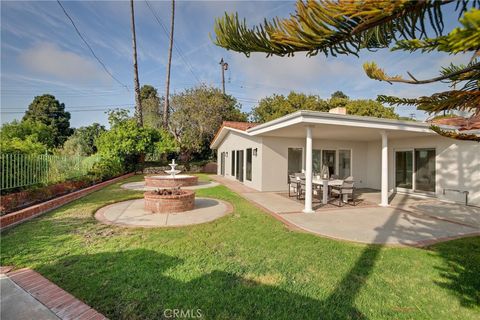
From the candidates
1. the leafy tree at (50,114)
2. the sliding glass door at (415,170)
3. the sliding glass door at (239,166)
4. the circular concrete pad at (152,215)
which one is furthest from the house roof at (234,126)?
the leafy tree at (50,114)

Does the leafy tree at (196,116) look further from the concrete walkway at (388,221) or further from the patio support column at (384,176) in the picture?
the patio support column at (384,176)

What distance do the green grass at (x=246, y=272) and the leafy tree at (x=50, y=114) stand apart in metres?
46.6

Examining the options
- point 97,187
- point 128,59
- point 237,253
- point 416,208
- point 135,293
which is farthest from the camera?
point 128,59

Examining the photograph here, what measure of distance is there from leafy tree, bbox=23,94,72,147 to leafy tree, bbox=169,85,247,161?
2753 cm

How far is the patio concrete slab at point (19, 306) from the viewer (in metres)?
3.15

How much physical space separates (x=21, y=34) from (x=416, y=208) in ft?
57.6

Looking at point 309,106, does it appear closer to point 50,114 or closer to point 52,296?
point 52,296

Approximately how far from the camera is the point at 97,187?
547 inches

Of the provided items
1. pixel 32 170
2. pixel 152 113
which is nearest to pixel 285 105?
pixel 152 113

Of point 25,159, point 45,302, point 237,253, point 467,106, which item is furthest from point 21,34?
point 467,106

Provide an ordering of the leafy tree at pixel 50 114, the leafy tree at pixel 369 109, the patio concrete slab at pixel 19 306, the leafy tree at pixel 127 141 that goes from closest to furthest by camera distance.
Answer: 1. the patio concrete slab at pixel 19 306
2. the leafy tree at pixel 127 141
3. the leafy tree at pixel 369 109
4. the leafy tree at pixel 50 114

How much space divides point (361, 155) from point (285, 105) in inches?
834

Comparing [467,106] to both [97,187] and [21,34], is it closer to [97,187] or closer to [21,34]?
[21,34]

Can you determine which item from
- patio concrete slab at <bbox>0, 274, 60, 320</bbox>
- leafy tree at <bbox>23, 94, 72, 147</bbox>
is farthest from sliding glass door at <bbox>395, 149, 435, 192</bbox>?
leafy tree at <bbox>23, 94, 72, 147</bbox>
